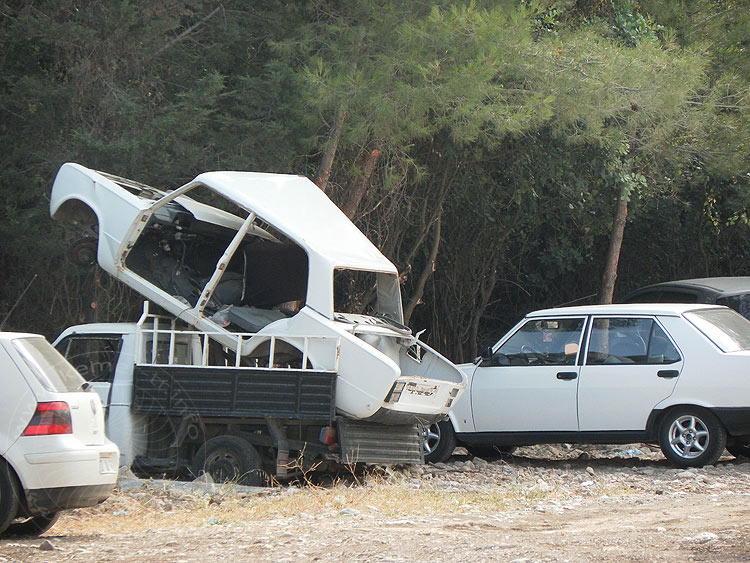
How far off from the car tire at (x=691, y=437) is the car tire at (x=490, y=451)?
95.4 inches

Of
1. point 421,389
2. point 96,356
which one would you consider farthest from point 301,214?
point 96,356

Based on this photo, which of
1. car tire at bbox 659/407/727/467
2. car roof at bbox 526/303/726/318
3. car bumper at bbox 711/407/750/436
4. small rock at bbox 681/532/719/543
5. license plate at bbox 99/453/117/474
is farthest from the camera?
car roof at bbox 526/303/726/318

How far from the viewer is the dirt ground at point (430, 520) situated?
245 inches

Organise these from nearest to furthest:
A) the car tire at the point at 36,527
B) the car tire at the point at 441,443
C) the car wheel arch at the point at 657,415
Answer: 1. the car tire at the point at 36,527
2. the car wheel arch at the point at 657,415
3. the car tire at the point at 441,443

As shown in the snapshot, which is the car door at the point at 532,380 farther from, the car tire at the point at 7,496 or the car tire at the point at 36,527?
the car tire at the point at 7,496

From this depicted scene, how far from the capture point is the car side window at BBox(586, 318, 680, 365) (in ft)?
35.9

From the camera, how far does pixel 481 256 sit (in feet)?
64.6

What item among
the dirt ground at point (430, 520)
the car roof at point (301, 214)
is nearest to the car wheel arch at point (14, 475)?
the dirt ground at point (430, 520)

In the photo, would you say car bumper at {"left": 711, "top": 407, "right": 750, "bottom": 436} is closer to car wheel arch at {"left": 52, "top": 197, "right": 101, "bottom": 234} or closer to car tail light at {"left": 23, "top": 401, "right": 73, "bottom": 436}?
car tail light at {"left": 23, "top": 401, "right": 73, "bottom": 436}

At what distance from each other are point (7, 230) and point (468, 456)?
21.1 ft

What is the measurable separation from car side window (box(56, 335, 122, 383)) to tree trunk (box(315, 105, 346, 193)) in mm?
4187

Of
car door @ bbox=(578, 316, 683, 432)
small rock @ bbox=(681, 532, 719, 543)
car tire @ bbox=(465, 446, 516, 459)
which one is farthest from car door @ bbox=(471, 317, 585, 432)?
small rock @ bbox=(681, 532, 719, 543)

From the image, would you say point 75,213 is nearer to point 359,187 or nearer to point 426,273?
point 359,187

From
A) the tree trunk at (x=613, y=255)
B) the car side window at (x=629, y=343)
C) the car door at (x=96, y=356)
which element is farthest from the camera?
the tree trunk at (x=613, y=255)
